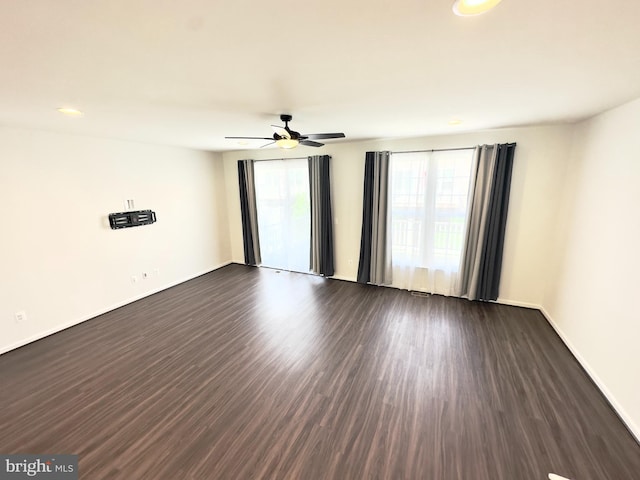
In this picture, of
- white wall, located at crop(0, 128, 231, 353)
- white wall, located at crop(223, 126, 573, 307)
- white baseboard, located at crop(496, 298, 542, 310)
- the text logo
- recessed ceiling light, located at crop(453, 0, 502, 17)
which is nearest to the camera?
recessed ceiling light, located at crop(453, 0, 502, 17)

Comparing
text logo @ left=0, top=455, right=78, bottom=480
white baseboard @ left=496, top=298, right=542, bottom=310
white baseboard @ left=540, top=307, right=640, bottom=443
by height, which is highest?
white baseboard @ left=496, top=298, right=542, bottom=310

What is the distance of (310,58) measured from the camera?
144 centimetres

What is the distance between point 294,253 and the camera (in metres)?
5.50

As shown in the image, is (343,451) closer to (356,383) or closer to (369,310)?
(356,383)

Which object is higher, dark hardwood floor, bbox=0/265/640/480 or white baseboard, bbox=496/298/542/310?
white baseboard, bbox=496/298/542/310

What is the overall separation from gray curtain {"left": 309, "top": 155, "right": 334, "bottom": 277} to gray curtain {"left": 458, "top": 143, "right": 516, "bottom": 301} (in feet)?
7.45

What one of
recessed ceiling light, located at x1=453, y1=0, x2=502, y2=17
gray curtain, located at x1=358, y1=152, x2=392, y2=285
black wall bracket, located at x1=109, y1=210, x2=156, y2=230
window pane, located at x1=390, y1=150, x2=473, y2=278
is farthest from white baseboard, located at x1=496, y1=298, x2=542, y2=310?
black wall bracket, located at x1=109, y1=210, x2=156, y2=230

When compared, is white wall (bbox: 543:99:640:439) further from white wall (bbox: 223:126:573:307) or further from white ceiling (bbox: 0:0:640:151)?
white ceiling (bbox: 0:0:640:151)

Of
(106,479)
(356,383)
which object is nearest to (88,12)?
(106,479)

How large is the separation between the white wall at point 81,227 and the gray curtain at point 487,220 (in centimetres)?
497

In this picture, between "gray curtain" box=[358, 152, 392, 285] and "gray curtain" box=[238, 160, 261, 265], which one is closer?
"gray curtain" box=[358, 152, 392, 285]

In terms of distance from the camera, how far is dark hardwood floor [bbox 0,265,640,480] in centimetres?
178

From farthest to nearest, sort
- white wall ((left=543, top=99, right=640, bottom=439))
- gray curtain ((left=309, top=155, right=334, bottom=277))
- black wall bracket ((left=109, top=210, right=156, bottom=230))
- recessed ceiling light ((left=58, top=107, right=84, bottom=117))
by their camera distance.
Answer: gray curtain ((left=309, top=155, right=334, bottom=277)) → black wall bracket ((left=109, top=210, right=156, bottom=230)) → recessed ceiling light ((left=58, top=107, right=84, bottom=117)) → white wall ((left=543, top=99, right=640, bottom=439))

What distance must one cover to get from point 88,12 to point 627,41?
7.85 feet
